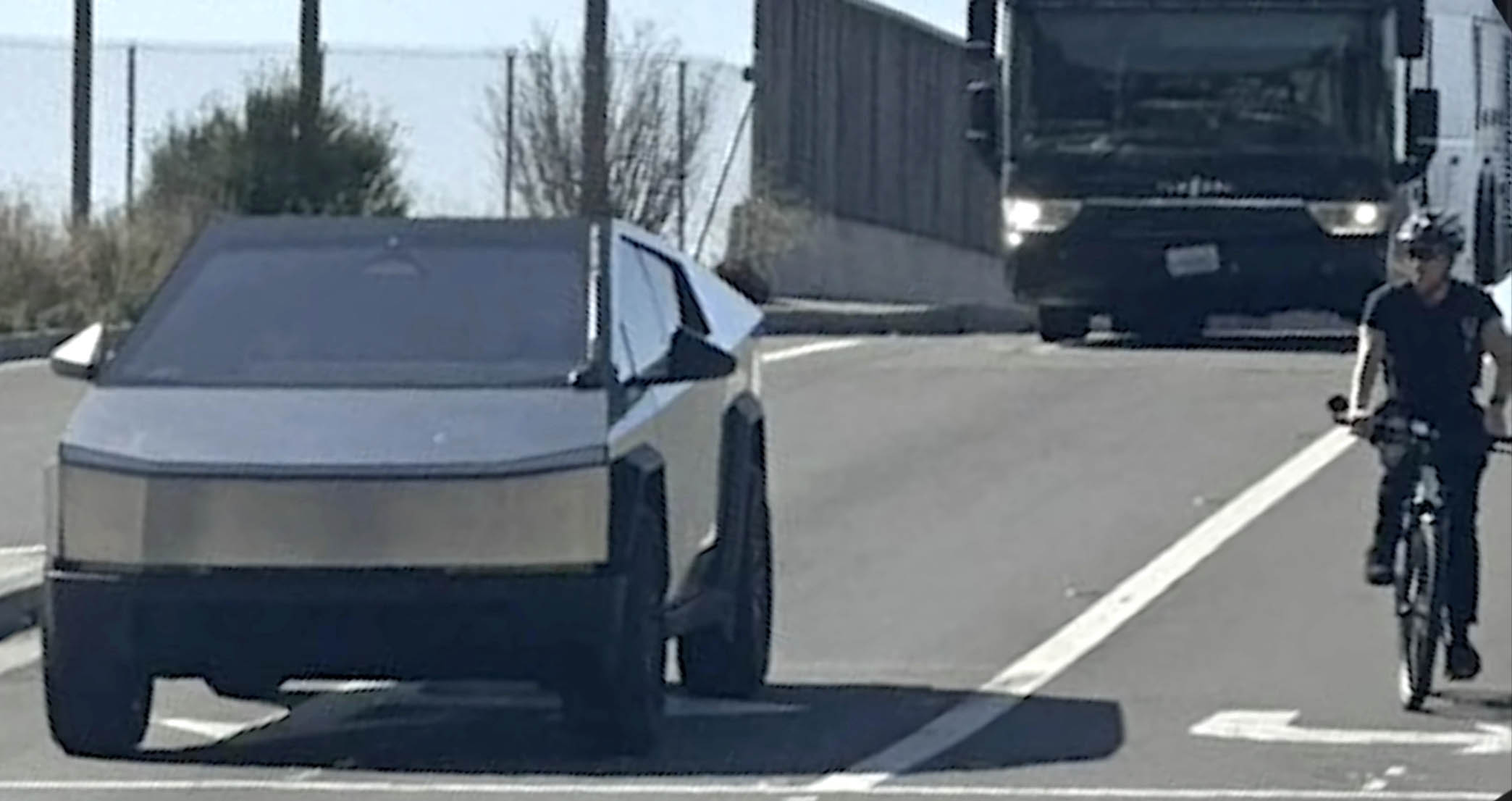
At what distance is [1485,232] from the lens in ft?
20.3

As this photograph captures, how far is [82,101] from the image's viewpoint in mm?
5730

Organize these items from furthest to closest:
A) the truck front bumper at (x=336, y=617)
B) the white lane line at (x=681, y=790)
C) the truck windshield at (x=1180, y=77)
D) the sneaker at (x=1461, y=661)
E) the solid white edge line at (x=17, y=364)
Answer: the sneaker at (x=1461, y=661)
the white lane line at (x=681, y=790)
the truck front bumper at (x=336, y=617)
the truck windshield at (x=1180, y=77)
the solid white edge line at (x=17, y=364)

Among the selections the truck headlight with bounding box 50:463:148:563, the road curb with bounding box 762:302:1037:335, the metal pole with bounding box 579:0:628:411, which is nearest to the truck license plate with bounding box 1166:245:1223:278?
the road curb with bounding box 762:302:1037:335

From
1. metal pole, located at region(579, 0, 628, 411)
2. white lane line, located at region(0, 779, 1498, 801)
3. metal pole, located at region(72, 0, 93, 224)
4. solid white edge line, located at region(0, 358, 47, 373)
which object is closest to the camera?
metal pole, located at region(72, 0, 93, 224)

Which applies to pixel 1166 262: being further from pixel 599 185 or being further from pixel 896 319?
pixel 599 185

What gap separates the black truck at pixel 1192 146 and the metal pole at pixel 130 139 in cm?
118

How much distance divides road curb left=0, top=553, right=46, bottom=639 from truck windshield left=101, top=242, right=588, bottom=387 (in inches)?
15.9

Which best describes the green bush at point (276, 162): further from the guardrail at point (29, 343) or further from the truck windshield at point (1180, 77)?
the truck windshield at point (1180, 77)

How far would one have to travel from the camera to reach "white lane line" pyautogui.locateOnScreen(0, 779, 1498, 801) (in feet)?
20.6

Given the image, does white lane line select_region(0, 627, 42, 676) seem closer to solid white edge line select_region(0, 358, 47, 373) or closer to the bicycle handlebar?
solid white edge line select_region(0, 358, 47, 373)

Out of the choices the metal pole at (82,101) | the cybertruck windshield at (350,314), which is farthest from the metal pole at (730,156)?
the metal pole at (82,101)

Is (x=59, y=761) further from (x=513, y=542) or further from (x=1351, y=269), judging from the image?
(x=1351, y=269)

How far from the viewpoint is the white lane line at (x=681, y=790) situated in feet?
20.6

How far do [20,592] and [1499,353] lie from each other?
223 cm
